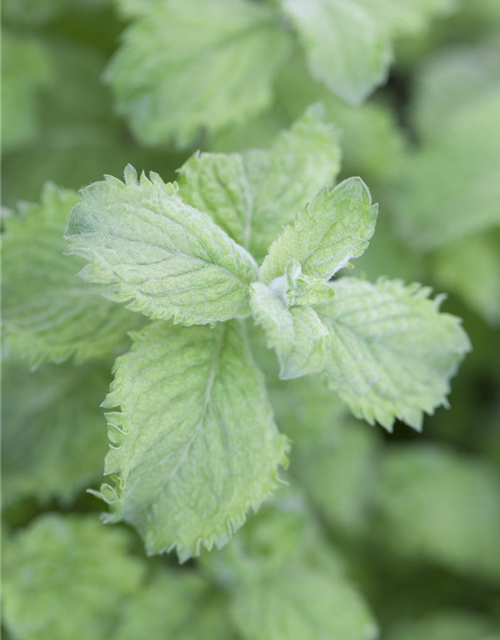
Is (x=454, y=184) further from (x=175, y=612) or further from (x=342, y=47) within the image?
(x=175, y=612)

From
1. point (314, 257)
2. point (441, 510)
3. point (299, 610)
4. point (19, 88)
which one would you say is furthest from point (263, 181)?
point (441, 510)

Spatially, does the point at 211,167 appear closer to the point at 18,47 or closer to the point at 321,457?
the point at 18,47

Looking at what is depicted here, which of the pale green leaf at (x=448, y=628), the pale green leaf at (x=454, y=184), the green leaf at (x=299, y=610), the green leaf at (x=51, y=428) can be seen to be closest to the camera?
the green leaf at (x=51, y=428)

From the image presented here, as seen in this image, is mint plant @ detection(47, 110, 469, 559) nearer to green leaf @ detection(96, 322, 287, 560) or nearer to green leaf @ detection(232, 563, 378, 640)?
green leaf @ detection(96, 322, 287, 560)

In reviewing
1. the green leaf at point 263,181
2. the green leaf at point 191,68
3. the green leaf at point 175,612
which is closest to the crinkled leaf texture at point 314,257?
the green leaf at point 263,181

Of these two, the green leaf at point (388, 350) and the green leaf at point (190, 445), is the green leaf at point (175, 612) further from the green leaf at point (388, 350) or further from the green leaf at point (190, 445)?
the green leaf at point (388, 350)
